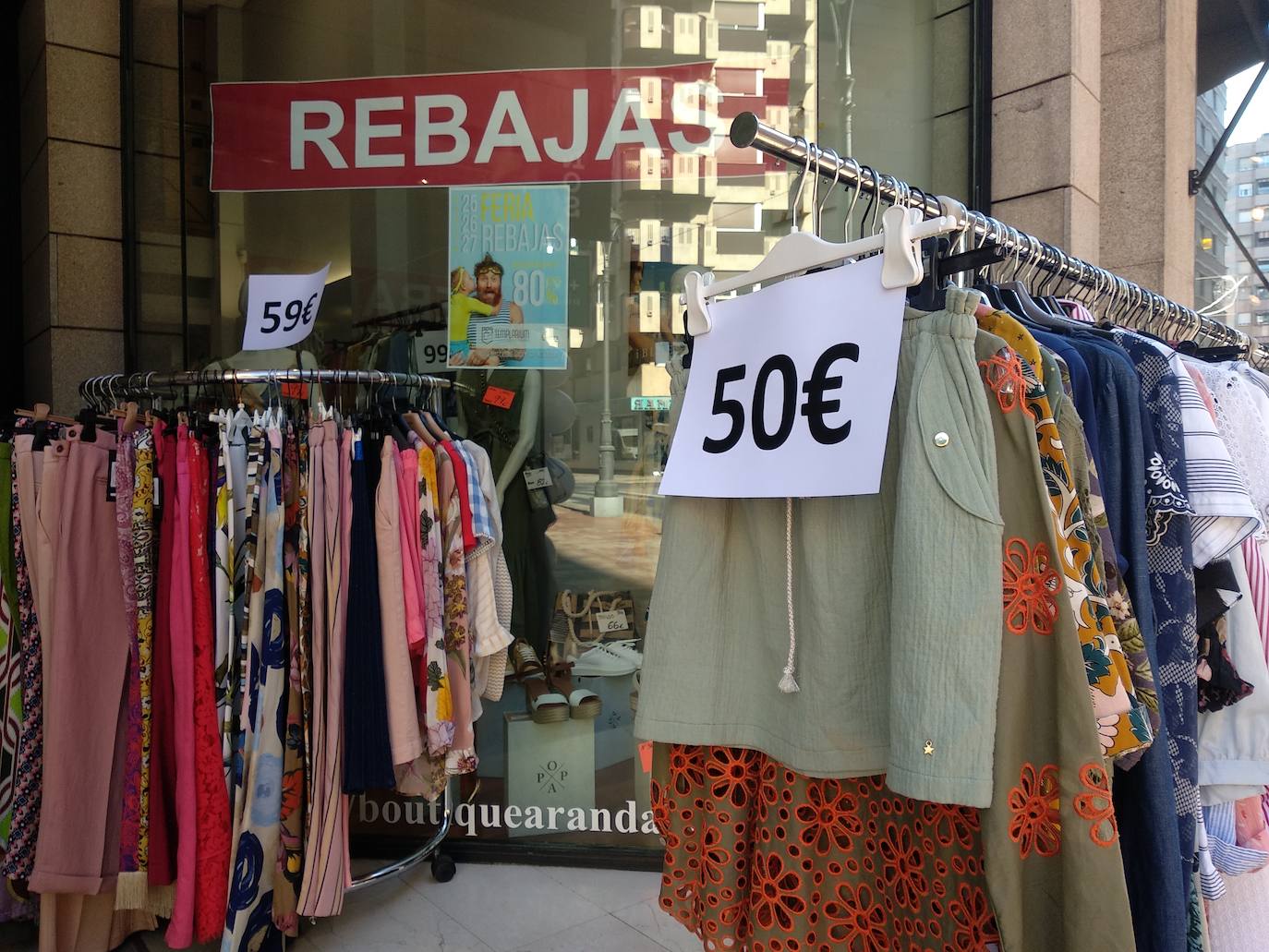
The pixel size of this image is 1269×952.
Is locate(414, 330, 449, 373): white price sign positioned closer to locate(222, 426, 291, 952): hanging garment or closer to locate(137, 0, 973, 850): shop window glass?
locate(137, 0, 973, 850): shop window glass

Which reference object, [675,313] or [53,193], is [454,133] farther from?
[53,193]

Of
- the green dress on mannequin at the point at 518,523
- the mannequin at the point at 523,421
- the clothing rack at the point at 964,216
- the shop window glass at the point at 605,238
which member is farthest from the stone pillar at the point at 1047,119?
the green dress on mannequin at the point at 518,523

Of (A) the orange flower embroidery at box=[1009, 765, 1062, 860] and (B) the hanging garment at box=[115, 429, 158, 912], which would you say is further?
(B) the hanging garment at box=[115, 429, 158, 912]

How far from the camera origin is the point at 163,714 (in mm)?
2002

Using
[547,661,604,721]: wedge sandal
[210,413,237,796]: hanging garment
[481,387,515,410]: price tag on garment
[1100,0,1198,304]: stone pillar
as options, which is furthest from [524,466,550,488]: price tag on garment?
[1100,0,1198,304]: stone pillar

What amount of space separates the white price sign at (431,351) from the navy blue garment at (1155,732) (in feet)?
7.15

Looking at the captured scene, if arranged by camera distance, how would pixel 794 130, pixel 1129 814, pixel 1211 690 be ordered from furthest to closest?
1. pixel 794 130
2. pixel 1211 690
3. pixel 1129 814

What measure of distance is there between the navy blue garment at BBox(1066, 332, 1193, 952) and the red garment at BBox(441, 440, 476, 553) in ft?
4.94

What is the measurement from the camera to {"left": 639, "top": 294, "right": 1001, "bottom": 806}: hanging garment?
86cm

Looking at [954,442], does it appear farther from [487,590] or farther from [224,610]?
[224,610]

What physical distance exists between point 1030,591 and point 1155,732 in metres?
0.29

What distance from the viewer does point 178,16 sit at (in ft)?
10.1

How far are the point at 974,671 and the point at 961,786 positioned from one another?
0.12 m

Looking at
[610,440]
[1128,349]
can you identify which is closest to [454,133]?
[610,440]
